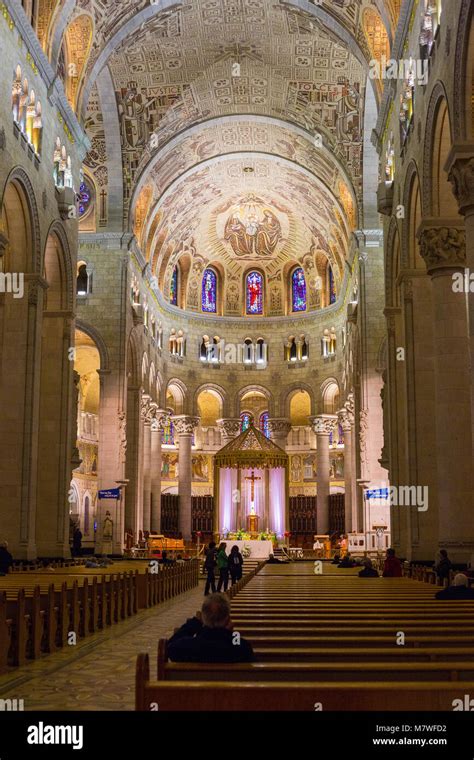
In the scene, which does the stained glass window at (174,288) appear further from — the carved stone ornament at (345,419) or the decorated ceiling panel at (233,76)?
the decorated ceiling panel at (233,76)

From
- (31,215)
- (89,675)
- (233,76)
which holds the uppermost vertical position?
(233,76)

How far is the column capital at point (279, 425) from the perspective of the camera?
49375mm

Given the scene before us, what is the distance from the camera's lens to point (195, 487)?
164 feet

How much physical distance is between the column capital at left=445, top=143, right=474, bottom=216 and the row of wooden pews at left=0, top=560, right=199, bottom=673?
8.06 metres

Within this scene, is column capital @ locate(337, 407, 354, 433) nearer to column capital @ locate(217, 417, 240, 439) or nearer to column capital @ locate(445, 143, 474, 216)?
column capital @ locate(217, 417, 240, 439)

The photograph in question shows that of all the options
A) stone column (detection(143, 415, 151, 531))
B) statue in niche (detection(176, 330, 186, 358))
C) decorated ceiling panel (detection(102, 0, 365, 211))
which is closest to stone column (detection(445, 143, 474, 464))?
decorated ceiling panel (detection(102, 0, 365, 211))

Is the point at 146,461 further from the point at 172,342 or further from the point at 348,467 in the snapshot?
the point at 348,467

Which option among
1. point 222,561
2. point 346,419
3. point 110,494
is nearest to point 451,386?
point 222,561

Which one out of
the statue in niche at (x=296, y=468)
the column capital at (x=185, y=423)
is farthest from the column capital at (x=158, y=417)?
the statue in niche at (x=296, y=468)

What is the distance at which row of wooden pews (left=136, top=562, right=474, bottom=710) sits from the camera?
4.20m

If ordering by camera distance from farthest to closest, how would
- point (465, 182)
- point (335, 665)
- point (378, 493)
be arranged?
point (378, 493), point (465, 182), point (335, 665)

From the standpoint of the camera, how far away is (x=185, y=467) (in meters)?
47.4

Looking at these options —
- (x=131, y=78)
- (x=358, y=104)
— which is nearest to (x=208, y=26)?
(x=131, y=78)

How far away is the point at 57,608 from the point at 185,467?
119 ft
